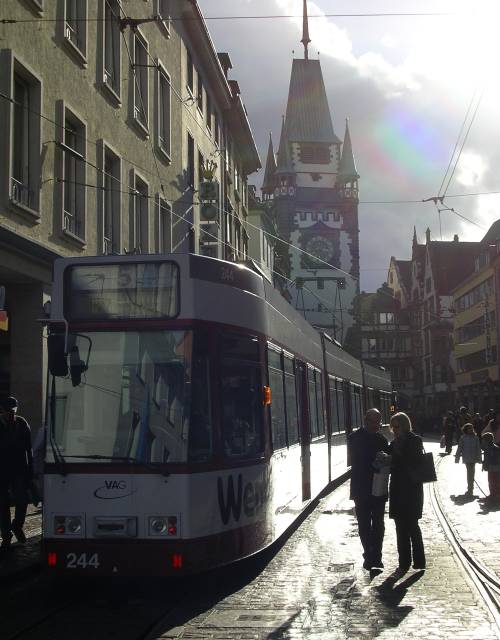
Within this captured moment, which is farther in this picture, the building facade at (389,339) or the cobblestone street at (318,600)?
the building facade at (389,339)

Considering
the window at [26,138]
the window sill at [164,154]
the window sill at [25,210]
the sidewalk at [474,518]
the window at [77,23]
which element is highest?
the window at [77,23]

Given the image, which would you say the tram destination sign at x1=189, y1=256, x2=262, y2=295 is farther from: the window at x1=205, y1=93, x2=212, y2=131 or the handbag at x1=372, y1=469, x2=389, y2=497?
the window at x1=205, y1=93, x2=212, y2=131

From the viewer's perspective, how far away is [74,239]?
19312 mm

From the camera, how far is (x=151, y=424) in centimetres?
852

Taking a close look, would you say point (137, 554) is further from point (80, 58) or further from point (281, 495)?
point (80, 58)

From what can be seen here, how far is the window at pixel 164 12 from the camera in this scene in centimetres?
2744

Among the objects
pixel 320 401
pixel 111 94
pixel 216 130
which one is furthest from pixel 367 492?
pixel 216 130

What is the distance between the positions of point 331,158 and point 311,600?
340 feet

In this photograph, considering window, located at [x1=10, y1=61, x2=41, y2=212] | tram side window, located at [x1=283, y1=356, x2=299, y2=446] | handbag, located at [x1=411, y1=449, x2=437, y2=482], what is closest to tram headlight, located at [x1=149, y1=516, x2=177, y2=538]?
handbag, located at [x1=411, y1=449, x2=437, y2=482]

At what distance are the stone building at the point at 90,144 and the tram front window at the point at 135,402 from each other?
7.50 metres

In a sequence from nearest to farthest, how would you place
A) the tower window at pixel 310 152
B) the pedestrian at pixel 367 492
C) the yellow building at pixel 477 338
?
the pedestrian at pixel 367 492 < the yellow building at pixel 477 338 < the tower window at pixel 310 152

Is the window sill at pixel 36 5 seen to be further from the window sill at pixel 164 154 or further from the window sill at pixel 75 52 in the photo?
the window sill at pixel 164 154

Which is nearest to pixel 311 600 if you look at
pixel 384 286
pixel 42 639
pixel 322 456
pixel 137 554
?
pixel 137 554

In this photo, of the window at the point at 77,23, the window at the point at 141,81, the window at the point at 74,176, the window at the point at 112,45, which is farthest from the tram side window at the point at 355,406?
the window at the point at 77,23
